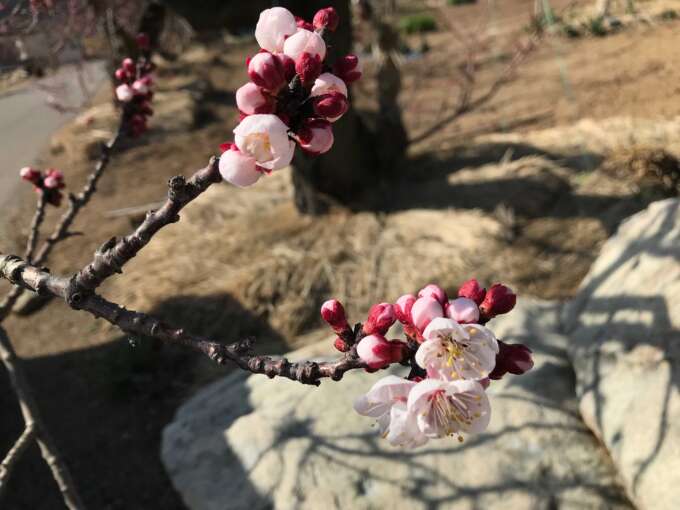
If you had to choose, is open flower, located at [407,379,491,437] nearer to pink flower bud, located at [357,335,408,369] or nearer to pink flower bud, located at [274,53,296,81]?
pink flower bud, located at [357,335,408,369]

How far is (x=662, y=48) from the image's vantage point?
280 inches

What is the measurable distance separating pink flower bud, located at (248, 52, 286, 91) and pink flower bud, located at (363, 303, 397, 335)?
0.43 m

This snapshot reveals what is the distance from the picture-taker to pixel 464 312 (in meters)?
1.11

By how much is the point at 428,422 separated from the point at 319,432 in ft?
5.62

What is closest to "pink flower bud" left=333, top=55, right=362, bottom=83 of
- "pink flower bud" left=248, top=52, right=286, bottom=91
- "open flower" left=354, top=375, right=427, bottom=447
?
"pink flower bud" left=248, top=52, right=286, bottom=91

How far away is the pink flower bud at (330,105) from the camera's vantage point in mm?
1058

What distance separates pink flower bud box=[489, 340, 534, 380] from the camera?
1161mm

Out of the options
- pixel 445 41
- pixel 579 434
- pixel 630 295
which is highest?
pixel 630 295

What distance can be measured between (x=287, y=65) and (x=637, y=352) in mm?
2039

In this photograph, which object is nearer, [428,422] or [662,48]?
[428,422]

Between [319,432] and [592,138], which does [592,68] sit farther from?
[319,432]

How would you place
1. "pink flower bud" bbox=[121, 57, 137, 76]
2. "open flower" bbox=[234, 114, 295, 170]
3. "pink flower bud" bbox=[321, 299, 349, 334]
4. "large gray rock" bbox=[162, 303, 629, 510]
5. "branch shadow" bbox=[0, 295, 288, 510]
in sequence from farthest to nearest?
1. "branch shadow" bbox=[0, 295, 288, 510]
2. "large gray rock" bbox=[162, 303, 629, 510]
3. "pink flower bud" bbox=[121, 57, 137, 76]
4. "pink flower bud" bbox=[321, 299, 349, 334]
5. "open flower" bbox=[234, 114, 295, 170]

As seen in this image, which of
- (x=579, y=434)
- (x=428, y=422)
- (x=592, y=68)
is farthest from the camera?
(x=592, y=68)

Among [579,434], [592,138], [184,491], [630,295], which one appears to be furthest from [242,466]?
[592,138]
